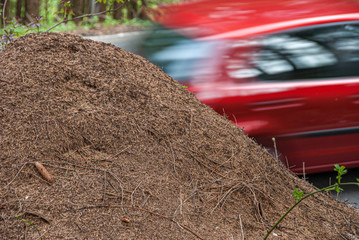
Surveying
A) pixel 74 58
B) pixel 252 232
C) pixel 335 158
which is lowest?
pixel 335 158

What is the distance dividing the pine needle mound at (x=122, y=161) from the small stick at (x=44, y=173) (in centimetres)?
3

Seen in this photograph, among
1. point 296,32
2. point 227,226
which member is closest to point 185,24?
point 296,32

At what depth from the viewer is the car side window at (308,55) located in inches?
152

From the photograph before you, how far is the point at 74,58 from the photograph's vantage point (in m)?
2.83

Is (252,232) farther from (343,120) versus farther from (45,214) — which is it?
(343,120)

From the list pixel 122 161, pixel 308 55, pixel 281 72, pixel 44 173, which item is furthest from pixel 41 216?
pixel 308 55

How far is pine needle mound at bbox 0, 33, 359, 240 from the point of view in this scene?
7.15 ft

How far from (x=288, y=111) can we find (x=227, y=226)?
1.69m

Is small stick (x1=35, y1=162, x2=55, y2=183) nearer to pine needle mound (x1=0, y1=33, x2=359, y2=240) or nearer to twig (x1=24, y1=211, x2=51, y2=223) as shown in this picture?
pine needle mound (x1=0, y1=33, x2=359, y2=240)

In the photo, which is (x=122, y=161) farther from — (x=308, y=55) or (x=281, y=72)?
(x=308, y=55)

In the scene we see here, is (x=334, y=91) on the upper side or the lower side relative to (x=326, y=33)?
lower

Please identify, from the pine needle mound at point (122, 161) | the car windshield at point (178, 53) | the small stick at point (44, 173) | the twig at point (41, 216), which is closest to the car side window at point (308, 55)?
Result: the car windshield at point (178, 53)

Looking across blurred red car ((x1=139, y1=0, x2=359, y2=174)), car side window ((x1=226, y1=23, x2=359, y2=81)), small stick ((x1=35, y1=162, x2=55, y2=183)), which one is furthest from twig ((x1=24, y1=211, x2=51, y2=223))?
car side window ((x1=226, y1=23, x2=359, y2=81))

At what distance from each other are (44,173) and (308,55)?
2.73 meters
